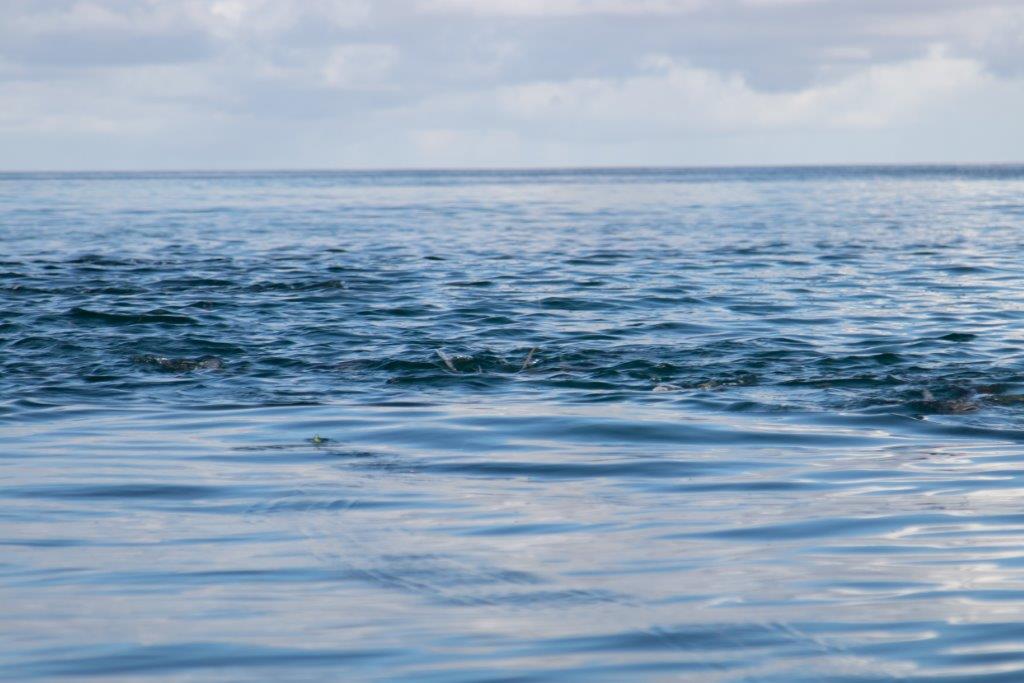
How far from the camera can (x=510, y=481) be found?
1016 cm

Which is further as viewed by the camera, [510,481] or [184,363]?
[184,363]

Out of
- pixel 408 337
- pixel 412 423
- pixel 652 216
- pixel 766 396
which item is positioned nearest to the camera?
pixel 412 423

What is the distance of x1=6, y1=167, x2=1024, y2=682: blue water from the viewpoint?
251 inches

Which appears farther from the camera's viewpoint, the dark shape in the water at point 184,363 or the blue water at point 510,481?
the dark shape in the water at point 184,363

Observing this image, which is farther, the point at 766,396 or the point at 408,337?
the point at 408,337

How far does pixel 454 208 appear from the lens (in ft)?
220

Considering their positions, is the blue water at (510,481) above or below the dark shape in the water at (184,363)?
above

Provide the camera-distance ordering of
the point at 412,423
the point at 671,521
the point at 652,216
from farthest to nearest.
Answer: the point at 652,216 < the point at 412,423 < the point at 671,521

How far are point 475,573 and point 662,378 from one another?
7.90m

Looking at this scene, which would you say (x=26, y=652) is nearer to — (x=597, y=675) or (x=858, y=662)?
(x=597, y=675)

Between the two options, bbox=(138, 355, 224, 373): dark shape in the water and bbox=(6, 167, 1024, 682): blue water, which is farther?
bbox=(138, 355, 224, 373): dark shape in the water

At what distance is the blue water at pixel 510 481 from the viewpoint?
20.9ft

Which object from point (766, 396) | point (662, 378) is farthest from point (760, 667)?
point (662, 378)

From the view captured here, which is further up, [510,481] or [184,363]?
[510,481]
